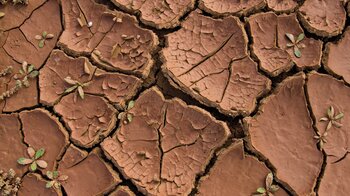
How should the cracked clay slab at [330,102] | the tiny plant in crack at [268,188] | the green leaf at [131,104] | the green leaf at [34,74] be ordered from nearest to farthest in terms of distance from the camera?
the tiny plant in crack at [268,188] → the cracked clay slab at [330,102] → the green leaf at [131,104] → the green leaf at [34,74]

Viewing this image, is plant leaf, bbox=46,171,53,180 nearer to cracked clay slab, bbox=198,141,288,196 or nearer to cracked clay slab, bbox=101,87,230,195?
cracked clay slab, bbox=101,87,230,195

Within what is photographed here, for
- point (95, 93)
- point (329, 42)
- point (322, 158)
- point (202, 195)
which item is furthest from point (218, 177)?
point (329, 42)

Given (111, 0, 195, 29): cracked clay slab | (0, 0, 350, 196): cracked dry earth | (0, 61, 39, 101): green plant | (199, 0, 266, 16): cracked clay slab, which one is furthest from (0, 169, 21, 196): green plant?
(199, 0, 266, 16): cracked clay slab

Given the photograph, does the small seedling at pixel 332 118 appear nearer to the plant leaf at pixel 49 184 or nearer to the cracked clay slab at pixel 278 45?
the cracked clay slab at pixel 278 45

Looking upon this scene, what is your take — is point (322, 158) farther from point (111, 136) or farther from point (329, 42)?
point (111, 136)

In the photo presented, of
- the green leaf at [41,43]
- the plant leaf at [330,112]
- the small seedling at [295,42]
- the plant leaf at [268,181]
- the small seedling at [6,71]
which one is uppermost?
the small seedling at [295,42]

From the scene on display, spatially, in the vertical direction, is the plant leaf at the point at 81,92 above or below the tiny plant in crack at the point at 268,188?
above

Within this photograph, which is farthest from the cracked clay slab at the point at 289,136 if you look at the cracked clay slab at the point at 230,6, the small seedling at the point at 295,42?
the cracked clay slab at the point at 230,6

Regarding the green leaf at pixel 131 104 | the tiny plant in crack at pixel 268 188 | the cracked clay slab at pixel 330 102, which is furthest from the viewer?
the green leaf at pixel 131 104

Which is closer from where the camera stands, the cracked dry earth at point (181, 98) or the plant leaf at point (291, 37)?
the cracked dry earth at point (181, 98)
